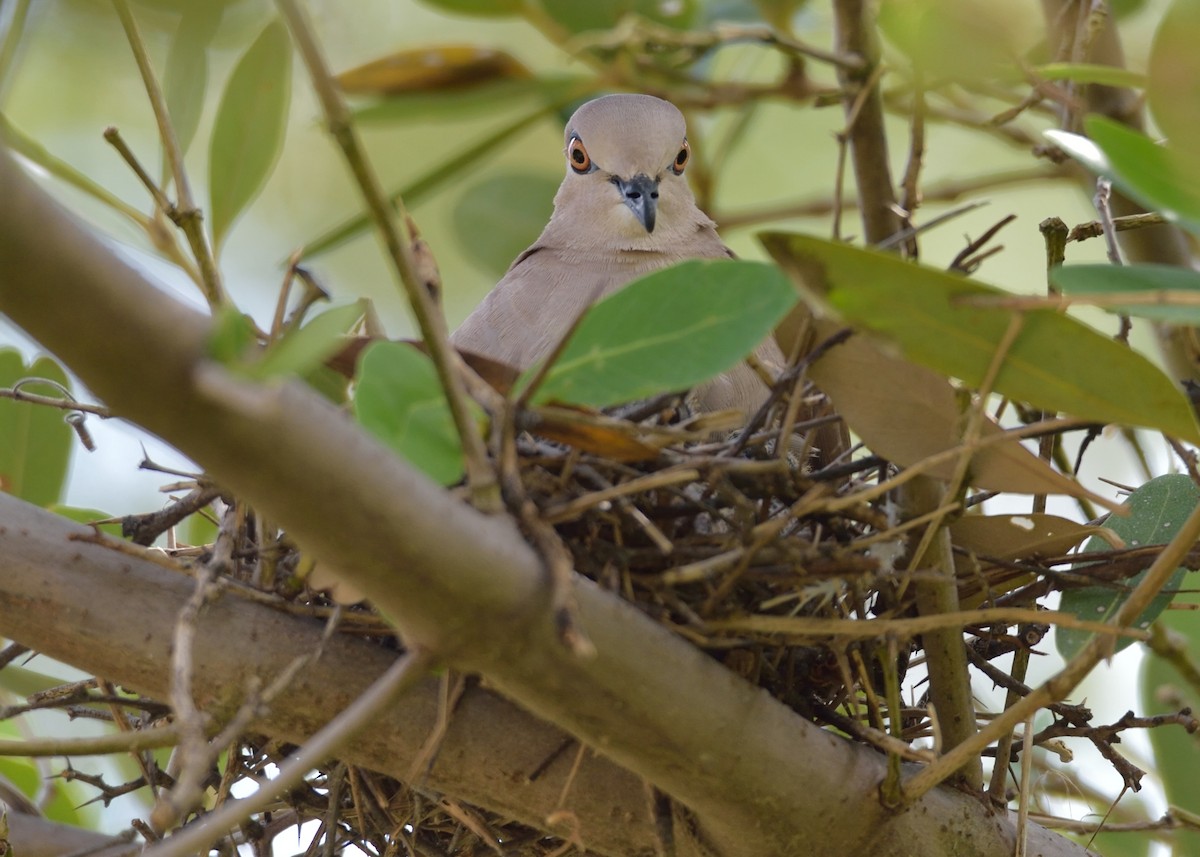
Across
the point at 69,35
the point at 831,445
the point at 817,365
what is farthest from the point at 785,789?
the point at 69,35

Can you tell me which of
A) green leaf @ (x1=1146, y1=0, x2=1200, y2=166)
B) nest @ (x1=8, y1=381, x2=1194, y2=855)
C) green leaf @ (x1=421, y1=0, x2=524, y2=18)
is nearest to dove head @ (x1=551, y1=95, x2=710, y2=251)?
green leaf @ (x1=421, y1=0, x2=524, y2=18)

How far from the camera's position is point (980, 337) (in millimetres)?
1672

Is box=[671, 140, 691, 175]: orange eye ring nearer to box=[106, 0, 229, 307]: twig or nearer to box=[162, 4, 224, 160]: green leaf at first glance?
box=[162, 4, 224, 160]: green leaf

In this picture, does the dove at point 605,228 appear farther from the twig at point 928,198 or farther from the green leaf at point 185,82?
the green leaf at point 185,82

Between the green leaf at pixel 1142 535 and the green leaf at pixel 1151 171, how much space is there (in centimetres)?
69

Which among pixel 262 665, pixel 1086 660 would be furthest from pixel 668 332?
pixel 262 665

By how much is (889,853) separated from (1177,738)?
1.00 metres

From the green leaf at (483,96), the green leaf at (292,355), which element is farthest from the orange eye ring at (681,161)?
the green leaf at (292,355)

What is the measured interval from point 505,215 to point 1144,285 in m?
2.51

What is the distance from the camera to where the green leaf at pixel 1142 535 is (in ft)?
6.87

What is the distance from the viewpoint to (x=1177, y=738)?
2777 mm

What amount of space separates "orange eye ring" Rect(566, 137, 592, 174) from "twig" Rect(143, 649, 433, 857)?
2154mm

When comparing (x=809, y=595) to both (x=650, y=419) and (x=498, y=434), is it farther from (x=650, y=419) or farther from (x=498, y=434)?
(x=498, y=434)

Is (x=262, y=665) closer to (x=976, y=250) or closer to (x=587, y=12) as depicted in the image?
(x=976, y=250)
